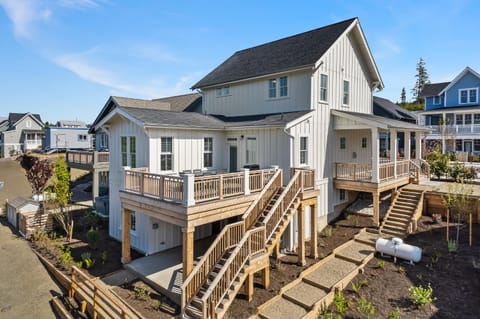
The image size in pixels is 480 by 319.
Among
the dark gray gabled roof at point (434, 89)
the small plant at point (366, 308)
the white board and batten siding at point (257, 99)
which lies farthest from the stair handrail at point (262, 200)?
the dark gray gabled roof at point (434, 89)

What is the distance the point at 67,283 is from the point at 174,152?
6.48 m

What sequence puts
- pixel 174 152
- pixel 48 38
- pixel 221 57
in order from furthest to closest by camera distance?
pixel 221 57 → pixel 48 38 → pixel 174 152

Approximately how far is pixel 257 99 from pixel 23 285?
1362 cm

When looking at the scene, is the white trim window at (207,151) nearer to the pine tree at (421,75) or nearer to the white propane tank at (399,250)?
the white propane tank at (399,250)

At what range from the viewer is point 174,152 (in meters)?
13.0

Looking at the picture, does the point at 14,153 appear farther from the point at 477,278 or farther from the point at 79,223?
the point at 477,278

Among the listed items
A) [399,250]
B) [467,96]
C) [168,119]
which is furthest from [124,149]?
[467,96]

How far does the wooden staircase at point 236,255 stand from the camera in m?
8.07

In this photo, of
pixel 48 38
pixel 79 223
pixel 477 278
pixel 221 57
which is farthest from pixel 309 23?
pixel 79 223

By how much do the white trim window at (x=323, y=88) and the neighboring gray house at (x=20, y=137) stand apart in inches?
2289

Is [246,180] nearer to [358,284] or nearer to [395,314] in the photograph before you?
[358,284]

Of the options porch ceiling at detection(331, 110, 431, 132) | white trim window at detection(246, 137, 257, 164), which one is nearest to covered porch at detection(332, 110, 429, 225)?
porch ceiling at detection(331, 110, 431, 132)

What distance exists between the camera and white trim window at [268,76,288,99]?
1511cm

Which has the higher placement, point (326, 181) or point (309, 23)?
point (309, 23)
